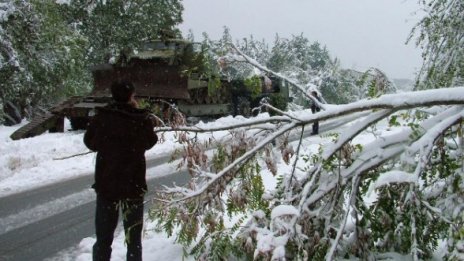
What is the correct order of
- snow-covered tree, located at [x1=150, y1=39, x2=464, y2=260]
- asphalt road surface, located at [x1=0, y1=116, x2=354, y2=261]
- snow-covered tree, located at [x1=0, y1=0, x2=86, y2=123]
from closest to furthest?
snow-covered tree, located at [x1=150, y1=39, x2=464, y2=260], asphalt road surface, located at [x1=0, y1=116, x2=354, y2=261], snow-covered tree, located at [x1=0, y1=0, x2=86, y2=123]

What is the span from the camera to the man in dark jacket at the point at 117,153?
3.54 meters

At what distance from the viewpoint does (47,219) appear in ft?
20.6

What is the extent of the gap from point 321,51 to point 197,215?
66740 mm

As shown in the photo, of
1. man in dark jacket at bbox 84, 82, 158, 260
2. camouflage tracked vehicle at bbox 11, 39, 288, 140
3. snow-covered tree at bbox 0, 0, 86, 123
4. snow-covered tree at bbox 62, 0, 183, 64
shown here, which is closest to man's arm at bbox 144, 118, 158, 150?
man in dark jacket at bbox 84, 82, 158, 260

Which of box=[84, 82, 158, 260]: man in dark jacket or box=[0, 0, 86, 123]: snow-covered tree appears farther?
box=[0, 0, 86, 123]: snow-covered tree

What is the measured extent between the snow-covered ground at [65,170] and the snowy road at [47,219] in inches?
5.4

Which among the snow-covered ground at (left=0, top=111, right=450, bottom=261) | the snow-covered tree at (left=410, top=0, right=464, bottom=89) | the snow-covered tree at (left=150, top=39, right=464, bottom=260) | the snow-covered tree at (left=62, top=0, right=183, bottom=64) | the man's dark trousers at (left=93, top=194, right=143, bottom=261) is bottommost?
the snow-covered ground at (left=0, top=111, right=450, bottom=261)

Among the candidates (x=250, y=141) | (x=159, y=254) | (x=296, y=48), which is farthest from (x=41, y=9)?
(x=296, y=48)

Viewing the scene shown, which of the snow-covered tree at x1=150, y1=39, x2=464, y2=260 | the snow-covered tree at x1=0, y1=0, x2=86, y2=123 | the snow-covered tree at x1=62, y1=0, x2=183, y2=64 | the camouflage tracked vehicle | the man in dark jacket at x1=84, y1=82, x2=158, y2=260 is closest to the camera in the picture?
the snow-covered tree at x1=150, y1=39, x2=464, y2=260

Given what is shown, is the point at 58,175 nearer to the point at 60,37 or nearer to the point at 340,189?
the point at 340,189

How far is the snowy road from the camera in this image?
5.11 meters

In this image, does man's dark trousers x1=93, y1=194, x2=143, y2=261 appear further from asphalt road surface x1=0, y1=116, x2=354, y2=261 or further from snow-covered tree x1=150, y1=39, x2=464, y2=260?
snow-covered tree x1=150, y1=39, x2=464, y2=260

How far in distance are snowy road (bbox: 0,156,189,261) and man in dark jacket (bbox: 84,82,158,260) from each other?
166cm

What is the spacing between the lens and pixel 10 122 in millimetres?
27875
